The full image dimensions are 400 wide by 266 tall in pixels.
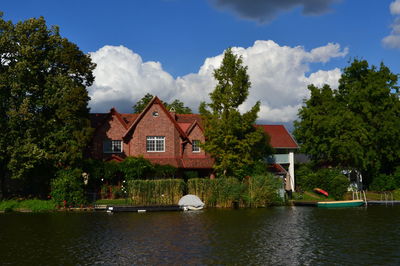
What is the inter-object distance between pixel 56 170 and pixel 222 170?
60.5ft

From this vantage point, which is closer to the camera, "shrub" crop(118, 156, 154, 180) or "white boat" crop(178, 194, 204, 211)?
"white boat" crop(178, 194, 204, 211)

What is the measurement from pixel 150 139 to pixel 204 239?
3191cm

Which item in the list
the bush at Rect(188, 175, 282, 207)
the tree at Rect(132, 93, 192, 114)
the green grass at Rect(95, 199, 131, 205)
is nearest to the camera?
the bush at Rect(188, 175, 282, 207)

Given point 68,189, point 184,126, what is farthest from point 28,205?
point 184,126

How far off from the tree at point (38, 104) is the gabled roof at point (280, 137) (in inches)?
1139

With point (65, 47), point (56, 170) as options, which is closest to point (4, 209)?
point (56, 170)

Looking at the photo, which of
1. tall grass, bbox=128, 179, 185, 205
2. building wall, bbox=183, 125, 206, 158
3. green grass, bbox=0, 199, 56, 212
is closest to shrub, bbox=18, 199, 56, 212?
green grass, bbox=0, 199, 56, 212

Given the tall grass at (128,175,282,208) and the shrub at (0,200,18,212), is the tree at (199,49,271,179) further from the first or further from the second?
the shrub at (0,200,18,212)

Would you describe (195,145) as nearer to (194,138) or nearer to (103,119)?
(194,138)

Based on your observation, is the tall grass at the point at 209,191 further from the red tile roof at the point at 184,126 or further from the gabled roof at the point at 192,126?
the red tile roof at the point at 184,126

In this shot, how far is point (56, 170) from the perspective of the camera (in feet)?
151

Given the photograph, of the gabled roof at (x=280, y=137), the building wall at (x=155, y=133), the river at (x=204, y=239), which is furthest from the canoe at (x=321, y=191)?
the building wall at (x=155, y=133)

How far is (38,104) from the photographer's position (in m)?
44.4

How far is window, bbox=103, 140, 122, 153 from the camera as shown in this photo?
55.9 metres
